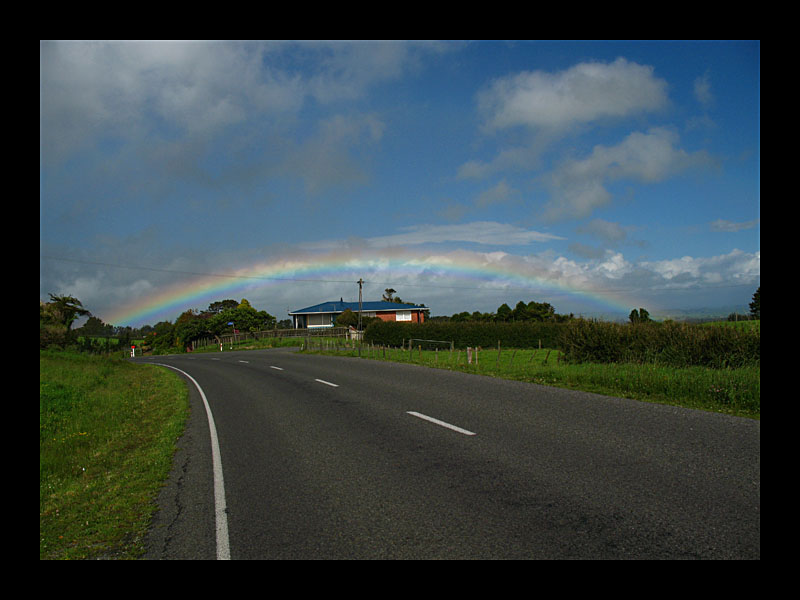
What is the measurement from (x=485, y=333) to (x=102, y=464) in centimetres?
4687

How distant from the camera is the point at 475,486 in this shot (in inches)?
226

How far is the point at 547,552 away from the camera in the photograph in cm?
403

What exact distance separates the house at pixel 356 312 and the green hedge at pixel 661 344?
61420 millimetres

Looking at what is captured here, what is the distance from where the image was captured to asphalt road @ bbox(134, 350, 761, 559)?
14.0 feet

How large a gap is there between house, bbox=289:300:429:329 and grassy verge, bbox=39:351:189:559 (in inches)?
2674

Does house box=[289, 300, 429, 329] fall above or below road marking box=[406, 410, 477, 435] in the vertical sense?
above

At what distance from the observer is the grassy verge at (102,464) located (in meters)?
5.02

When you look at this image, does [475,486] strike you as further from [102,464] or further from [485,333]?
[485,333]

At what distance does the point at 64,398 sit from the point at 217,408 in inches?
290

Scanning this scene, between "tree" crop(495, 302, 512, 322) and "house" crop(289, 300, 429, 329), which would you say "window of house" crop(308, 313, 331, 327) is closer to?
"house" crop(289, 300, 429, 329)

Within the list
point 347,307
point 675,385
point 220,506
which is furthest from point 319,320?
point 220,506

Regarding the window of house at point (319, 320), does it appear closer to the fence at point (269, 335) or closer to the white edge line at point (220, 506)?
the fence at point (269, 335)

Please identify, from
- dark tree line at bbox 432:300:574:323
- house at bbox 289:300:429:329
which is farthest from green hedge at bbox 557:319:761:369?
house at bbox 289:300:429:329
